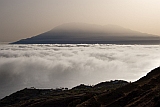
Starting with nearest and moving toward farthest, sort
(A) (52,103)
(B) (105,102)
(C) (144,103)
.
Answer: (C) (144,103), (B) (105,102), (A) (52,103)

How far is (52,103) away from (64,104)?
19.9 ft

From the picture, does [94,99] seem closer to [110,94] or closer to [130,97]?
[110,94]

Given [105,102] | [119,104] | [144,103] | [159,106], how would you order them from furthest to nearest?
[105,102] < [119,104] < [144,103] < [159,106]

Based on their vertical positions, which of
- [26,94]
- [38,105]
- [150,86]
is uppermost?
[150,86]

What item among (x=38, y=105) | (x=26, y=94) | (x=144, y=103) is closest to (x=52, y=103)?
(x=38, y=105)

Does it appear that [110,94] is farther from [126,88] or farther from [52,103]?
[52,103]

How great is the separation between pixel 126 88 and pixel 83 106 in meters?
14.2

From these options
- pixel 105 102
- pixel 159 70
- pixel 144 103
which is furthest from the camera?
pixel 159 70

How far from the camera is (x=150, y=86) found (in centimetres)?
5862

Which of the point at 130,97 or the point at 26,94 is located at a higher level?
the point at 130,97

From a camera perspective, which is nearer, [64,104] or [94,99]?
[94,99]

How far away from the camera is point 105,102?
58.3m

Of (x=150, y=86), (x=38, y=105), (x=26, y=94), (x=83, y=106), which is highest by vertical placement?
(x=150, y=86)

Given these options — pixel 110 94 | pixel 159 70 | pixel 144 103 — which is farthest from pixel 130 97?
pixel 159 70
